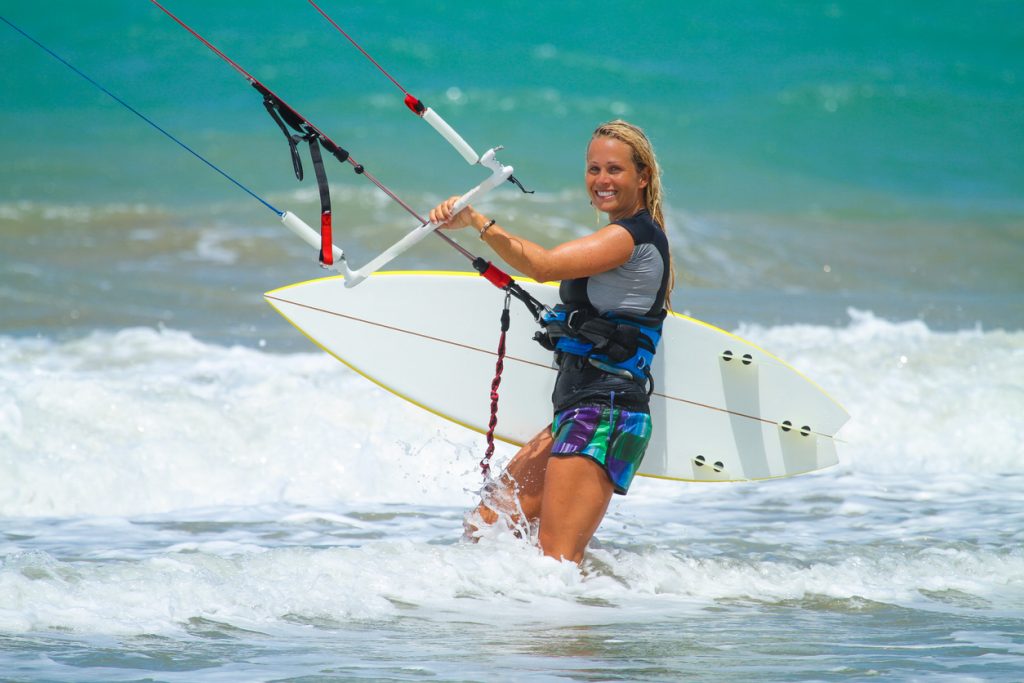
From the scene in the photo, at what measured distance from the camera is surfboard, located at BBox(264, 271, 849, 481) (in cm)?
440

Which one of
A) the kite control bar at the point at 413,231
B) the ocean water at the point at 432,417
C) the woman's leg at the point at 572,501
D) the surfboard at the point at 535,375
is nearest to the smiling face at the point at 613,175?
the kite control bar at the point at 413,231

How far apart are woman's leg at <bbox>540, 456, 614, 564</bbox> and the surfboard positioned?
2.52 ft

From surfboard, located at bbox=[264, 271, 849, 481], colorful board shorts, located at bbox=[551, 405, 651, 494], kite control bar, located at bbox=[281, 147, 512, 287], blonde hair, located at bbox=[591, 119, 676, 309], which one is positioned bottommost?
colorful board shorts, located at bbox=[551, 405, 651, 494]

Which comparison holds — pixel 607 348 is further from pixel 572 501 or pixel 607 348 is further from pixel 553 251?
pixel 572 501

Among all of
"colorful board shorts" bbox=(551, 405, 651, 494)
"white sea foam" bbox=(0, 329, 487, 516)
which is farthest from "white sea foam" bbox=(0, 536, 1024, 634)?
"white sea foam" bbox=(0, 329, 487, 516)

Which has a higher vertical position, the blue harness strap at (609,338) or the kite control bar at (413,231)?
the kite control bar at (413,231)

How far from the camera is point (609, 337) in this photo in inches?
139

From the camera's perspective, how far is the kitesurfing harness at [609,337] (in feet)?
11.6

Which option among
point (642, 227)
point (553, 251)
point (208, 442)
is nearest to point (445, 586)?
point (553, 251)

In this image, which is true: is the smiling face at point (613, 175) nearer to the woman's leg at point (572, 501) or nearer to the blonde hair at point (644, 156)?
the blonde hair at point (644, 156)

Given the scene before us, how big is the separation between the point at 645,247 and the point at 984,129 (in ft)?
62.7

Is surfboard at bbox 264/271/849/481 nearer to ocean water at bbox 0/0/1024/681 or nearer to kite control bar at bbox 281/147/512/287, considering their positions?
ocean water at bbox 0/0/1024/681

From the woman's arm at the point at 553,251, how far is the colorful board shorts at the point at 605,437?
45 centimetres

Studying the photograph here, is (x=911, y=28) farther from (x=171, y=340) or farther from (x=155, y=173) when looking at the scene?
(x=171, y=340)
